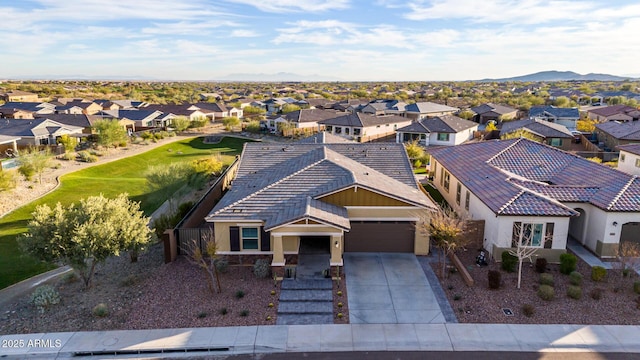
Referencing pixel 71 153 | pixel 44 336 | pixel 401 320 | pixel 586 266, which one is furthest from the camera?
pixel 71 153

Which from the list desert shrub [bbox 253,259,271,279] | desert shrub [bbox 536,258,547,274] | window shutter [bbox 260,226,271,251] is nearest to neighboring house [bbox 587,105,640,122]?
desert shrub [bbox 536,258,547,274]

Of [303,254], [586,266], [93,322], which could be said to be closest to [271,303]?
[303,254]

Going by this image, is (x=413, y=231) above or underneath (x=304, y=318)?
above

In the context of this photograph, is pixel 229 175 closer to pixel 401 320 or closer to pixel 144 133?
pixel 401 320

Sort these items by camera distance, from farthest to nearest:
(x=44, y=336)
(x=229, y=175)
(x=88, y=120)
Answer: (x=88, y=120) → (x=229, y=175) → (x=44, y=336)

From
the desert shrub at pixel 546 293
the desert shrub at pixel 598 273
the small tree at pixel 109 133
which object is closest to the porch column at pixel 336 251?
the desert shrub at pixel 546 293

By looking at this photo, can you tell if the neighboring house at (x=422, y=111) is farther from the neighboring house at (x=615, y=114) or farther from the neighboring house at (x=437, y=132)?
the neighboring house at (x=615, y=114)

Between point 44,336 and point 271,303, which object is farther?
point 271,303

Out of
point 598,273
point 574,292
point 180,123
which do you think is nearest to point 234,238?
point 574,292
